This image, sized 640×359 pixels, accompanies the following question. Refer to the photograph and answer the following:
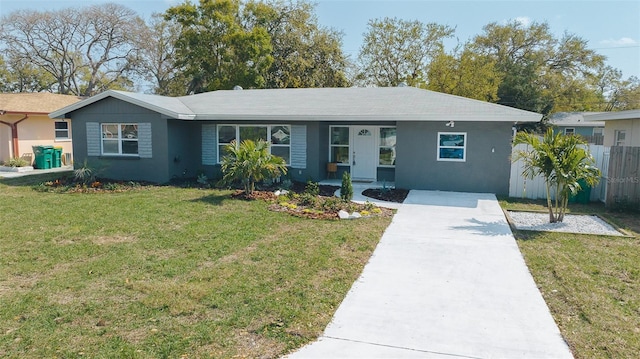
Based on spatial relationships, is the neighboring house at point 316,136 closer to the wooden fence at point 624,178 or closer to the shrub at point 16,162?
the wooden fence at point 624,178

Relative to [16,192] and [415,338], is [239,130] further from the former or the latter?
[415,338]

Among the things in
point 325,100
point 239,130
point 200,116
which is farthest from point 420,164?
point 200,116

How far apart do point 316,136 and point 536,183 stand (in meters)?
6.79

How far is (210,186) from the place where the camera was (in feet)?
44.0

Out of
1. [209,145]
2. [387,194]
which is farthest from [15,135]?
[387,194]

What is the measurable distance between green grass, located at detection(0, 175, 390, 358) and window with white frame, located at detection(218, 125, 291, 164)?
5.22 metres

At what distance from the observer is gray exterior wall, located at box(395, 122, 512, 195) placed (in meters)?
12.4

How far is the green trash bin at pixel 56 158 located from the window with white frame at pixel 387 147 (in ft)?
47.3

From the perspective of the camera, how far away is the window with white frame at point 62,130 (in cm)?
2072

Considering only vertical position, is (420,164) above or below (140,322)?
above

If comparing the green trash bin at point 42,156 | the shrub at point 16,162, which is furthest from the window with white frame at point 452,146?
the shrub at point 16,162

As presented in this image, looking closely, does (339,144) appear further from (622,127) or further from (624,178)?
(622,127)

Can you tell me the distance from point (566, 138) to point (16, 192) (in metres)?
14.4

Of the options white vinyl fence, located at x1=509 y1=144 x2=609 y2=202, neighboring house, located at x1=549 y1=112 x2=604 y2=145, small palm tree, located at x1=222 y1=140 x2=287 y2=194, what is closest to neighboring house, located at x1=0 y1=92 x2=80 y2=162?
small palm tree, located at x1=222 y1=140 x2=287 y2=194
